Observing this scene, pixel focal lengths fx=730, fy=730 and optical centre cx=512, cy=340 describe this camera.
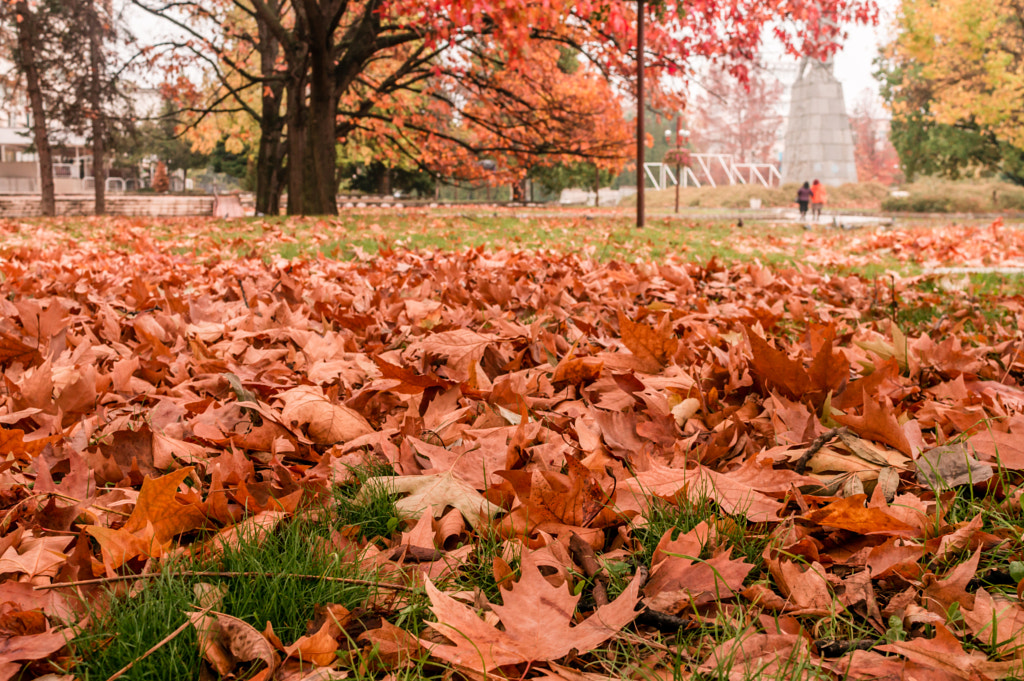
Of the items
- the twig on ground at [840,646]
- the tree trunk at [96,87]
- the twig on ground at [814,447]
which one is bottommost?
the twig on ground at [840,646]

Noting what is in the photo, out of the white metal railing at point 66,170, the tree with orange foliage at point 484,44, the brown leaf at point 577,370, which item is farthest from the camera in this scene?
the white metal railing at point 66,170

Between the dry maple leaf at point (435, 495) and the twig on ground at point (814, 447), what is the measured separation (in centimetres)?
68

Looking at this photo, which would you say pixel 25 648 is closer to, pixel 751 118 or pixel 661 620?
pixel 661 620

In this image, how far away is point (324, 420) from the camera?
188 centimetres

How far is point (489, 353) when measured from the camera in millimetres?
2426

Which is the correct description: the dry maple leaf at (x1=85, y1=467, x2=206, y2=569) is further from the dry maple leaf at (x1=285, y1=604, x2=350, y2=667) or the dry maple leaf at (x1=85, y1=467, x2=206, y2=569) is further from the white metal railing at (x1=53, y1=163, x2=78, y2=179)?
the white metal railing at (x1=53, y1=163, x2=78, y2=179)

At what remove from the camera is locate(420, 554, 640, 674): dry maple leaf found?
1045mm

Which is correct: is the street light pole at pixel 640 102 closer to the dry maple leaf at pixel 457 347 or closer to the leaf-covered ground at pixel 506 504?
the leaf-covered ground at pixel 506 504

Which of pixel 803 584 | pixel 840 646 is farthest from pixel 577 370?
pixel 840 646

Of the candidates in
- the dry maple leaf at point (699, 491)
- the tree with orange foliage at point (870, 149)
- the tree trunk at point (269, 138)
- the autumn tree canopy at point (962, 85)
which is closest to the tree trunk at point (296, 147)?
the tree trunk at point (269, 138)

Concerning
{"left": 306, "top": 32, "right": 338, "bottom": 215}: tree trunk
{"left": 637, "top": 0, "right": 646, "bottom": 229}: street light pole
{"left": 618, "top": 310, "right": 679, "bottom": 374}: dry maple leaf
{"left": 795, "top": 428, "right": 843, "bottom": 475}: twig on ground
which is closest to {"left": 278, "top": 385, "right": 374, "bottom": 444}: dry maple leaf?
{"left": 618, "top": 310, "right": 679, "bottom": 374}: dry maple leaf

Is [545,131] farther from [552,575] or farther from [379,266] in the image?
[552,575]

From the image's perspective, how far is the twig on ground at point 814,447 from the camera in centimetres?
162

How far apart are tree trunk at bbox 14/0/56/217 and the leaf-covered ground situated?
22237 millimetres
